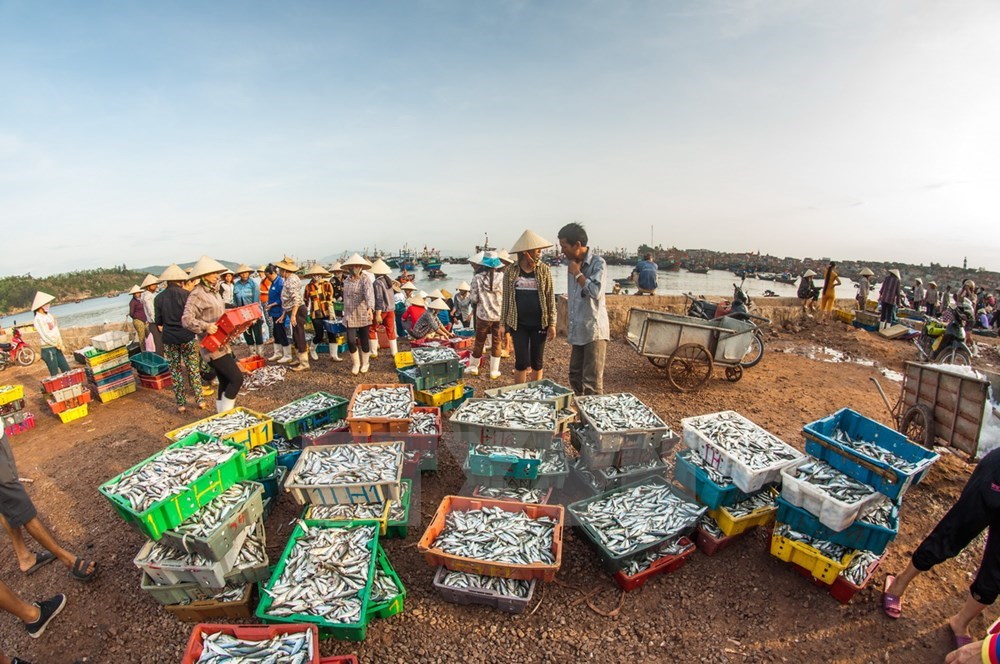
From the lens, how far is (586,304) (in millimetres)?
5477

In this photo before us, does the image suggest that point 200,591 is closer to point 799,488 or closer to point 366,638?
point 366,638

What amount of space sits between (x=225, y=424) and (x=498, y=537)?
3618 mm

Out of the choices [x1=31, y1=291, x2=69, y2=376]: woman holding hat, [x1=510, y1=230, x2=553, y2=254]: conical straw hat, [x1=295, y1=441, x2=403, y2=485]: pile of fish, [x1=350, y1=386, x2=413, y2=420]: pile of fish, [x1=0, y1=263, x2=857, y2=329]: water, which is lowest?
[x1=0, y1=263, x2=857, y2=329]: water

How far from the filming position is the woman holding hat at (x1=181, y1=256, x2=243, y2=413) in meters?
5.84

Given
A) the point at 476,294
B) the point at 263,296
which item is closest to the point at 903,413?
the point at 476,294

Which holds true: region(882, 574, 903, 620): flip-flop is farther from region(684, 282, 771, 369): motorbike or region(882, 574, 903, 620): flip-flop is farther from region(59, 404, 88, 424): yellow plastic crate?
region(59, 404, 88, 424): yellow plastic crate

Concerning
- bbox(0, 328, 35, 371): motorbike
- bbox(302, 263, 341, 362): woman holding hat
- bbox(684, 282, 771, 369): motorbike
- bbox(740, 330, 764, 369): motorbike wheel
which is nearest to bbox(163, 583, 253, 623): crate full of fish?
bbox(302, 263, 341, 362): woman holding hat

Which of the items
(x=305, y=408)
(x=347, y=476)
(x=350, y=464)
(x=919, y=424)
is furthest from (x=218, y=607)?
(x=919, y=424)

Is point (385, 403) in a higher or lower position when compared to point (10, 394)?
higher

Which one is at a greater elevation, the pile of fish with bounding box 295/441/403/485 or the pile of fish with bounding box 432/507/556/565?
the pile of fish with bounding box 295/441/403/485

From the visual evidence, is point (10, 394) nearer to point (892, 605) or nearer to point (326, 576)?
point (326, 576)

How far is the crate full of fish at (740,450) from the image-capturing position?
3.67 metres

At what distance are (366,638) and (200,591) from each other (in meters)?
1.40

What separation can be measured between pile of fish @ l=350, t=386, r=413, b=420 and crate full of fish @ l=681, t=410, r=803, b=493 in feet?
10.4
